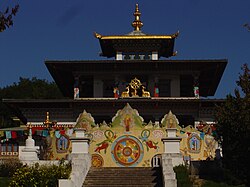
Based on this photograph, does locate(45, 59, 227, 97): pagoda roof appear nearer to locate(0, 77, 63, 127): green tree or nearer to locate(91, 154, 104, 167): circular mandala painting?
locate(91, 154, 104, 167): circular mandala painting

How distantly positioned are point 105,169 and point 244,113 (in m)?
6.76

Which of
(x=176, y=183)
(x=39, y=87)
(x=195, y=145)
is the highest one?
(x=39, y=87)

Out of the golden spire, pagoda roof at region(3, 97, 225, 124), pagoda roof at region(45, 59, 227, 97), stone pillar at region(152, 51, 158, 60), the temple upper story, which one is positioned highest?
the golden spire

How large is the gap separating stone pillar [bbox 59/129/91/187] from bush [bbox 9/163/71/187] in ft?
1.48

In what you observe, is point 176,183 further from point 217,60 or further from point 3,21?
point 217,60

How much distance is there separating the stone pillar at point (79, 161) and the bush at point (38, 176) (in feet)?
1.48

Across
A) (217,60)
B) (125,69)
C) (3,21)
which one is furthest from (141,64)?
(3,21)

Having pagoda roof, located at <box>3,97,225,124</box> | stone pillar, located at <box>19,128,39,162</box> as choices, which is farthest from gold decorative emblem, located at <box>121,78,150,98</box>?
stone pillar, located at <box>19,128,39,162</box>

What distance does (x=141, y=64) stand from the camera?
132 feet

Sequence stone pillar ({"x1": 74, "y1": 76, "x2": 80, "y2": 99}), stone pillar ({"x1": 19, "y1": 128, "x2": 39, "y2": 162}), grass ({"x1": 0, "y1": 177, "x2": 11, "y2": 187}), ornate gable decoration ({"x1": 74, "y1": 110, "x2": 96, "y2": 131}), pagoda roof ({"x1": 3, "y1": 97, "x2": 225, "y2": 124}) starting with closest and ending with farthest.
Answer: grass ({"x1": 0, "y1": 177, "x2": 11, "y2": 187})
stone pillar ({"x1": 19, "y1": 128, "x2": 39, "y2": 162})
ornate gable decoration ({"x1": 74, "y1": 110, "x2": 96, "y2": 131})
pagoda roof ({"x1": 3, "y1": 97, "x2": 225, "y2": 124})
stone pillar ({"x1": 74, "y1": 76, "x2": 80, "y2": 99})

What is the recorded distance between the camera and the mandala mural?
28297mm

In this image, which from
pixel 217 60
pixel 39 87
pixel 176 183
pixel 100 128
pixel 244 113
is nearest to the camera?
pixel 176 183

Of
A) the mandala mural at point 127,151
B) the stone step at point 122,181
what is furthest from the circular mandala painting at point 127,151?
the stone step at point 122,181

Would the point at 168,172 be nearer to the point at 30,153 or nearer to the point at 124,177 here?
the point at 124,177
